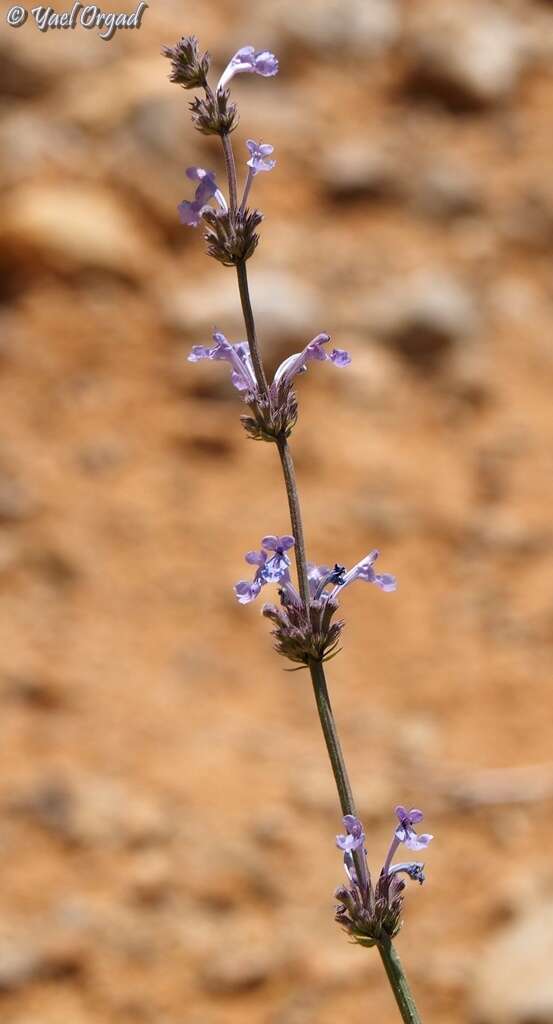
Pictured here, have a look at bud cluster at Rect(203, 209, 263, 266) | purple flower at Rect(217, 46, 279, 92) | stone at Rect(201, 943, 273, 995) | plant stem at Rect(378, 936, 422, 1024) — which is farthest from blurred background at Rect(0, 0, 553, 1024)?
purple flower at Rect(217, 46, 279, 92)

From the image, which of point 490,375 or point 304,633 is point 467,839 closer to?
point 490,375

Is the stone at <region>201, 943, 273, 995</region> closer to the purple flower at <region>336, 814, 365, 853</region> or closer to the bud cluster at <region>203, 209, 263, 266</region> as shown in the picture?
the purple flower at <region>336, 814, 365, 853</region>

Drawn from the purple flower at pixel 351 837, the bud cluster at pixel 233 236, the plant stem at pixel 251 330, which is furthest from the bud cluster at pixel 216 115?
the purple flower at pixel 351 837

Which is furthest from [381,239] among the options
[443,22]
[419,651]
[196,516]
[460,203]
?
[419,651]

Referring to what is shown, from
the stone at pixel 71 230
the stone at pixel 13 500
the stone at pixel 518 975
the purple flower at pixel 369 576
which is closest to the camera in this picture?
the purple flower at pixel 369 576

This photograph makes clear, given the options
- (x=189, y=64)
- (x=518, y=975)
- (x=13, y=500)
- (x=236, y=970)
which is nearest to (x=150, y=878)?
(x=236, y=970)

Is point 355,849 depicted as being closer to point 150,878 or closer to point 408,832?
point 408,832

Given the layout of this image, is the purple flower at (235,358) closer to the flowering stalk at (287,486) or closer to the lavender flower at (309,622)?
the flowering stalk at (287,486)
